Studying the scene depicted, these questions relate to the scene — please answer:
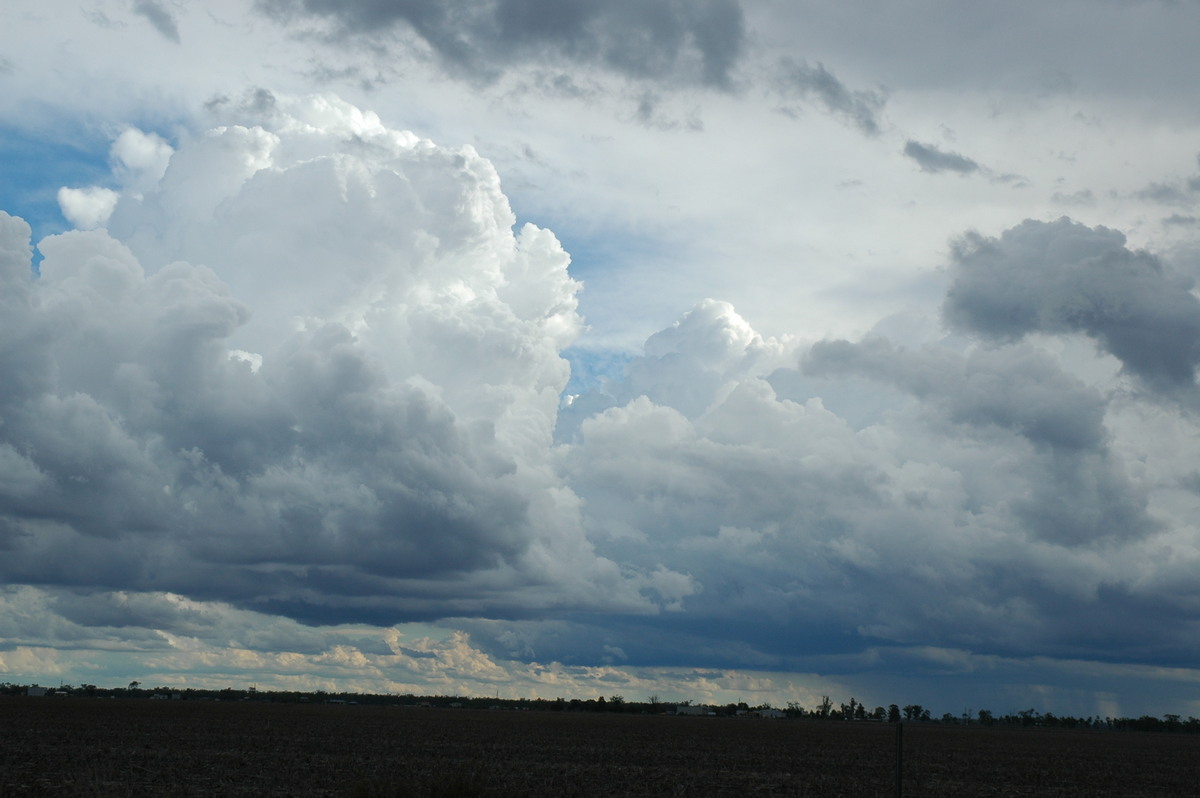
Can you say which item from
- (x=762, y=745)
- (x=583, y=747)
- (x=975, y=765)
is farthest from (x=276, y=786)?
(x=762, y=745)

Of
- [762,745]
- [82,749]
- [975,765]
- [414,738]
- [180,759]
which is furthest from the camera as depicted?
[762,745]

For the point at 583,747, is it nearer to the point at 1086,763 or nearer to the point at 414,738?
the point at 414,738

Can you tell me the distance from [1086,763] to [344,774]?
6294 centimetres

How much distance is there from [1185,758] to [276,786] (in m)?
90.7

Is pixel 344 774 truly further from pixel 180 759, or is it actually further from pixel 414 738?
pixel 414 738

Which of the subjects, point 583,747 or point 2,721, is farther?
point 2,721

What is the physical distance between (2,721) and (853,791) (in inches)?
2769

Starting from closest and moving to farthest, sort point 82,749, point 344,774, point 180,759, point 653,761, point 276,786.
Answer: point 276,786 < point 344,774 < point 180,759 < point 82,749 < point 653,761

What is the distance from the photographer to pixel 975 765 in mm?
71125

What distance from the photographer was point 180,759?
167 feet

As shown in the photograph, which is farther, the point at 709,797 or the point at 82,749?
the point at 82,749

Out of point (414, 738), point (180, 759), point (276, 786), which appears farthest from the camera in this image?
point (414, 738)

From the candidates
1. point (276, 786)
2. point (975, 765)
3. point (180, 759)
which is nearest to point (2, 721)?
point (180, 759)

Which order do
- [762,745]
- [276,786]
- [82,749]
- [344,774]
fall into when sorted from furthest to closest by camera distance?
[762,745] < [82,749] < [344,774] < [276,786]
